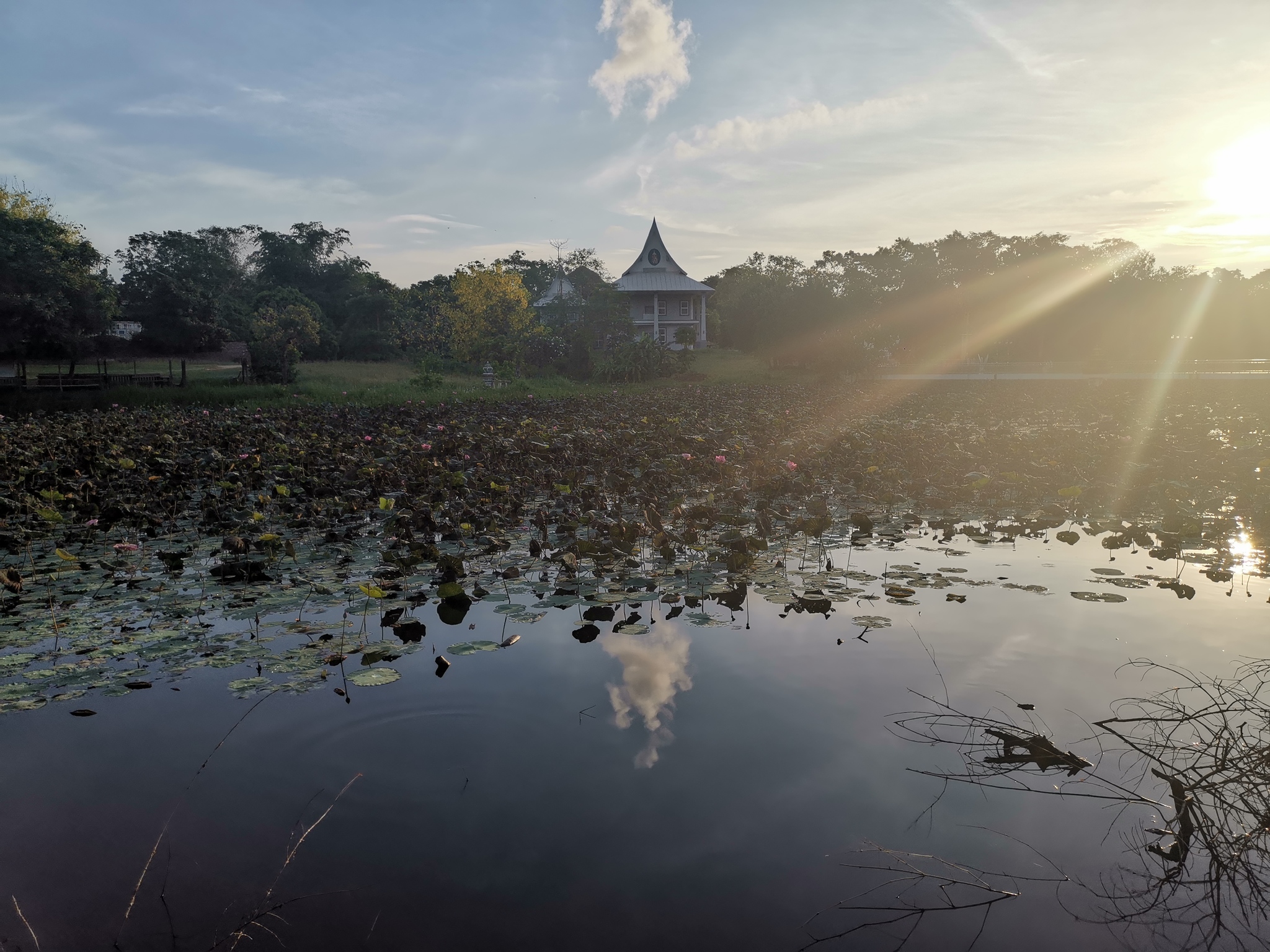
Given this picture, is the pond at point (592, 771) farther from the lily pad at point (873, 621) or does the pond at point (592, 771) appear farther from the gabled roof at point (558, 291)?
the gabled roof at point (558, 291)

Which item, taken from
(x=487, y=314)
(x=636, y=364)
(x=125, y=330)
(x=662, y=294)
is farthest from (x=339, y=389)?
(x=125, y=330)

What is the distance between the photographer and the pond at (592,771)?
8.01ft

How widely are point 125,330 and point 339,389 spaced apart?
129 feet

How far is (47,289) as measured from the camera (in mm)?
31500

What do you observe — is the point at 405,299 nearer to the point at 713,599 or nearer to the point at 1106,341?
the point at 1106,341

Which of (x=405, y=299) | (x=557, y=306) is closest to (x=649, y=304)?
(x=557, y=306)

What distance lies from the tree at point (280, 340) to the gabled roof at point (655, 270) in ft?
60.6

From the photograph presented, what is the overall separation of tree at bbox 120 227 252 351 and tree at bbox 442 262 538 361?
16730 millimetres

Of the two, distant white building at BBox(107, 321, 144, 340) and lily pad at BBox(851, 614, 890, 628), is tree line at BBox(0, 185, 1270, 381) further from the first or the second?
lily pad at BBox(851, 614, 890, 628)

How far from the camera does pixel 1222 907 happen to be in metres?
2.38

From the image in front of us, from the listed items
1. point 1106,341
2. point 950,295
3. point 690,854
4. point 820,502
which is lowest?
point 690,854

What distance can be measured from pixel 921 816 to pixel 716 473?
659 cm

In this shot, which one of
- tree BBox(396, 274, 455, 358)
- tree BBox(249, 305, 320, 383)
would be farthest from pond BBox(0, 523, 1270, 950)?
tree BBox(396, 274, 455, 358)

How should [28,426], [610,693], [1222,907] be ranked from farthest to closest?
[28,426] → [610,693] → [1222,907]
